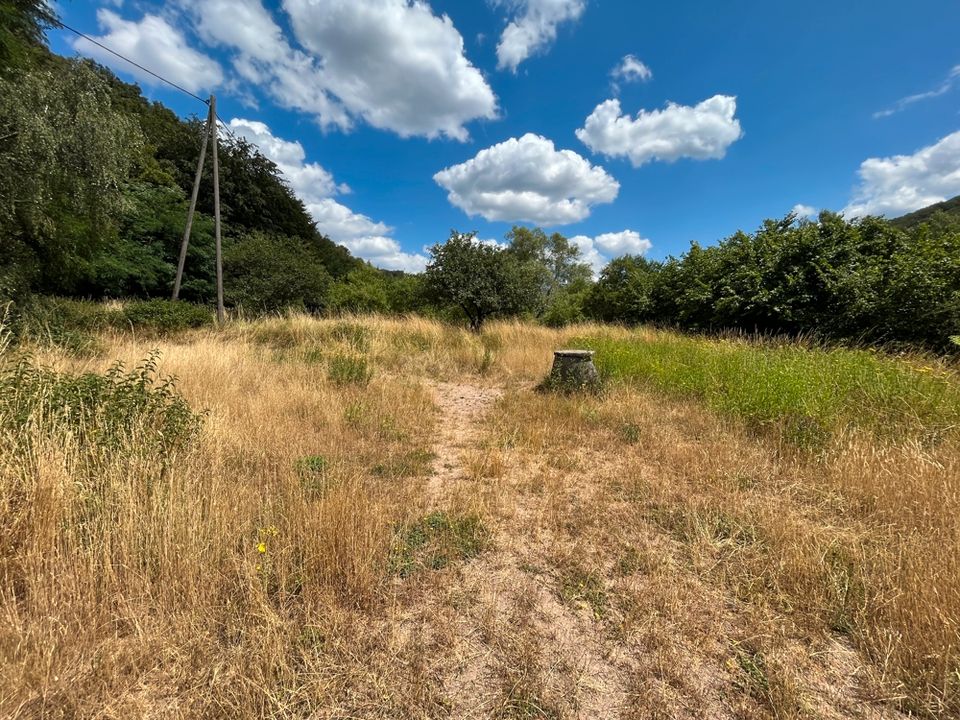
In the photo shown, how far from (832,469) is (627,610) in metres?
2.50

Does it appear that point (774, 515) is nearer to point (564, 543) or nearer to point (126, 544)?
point (564, 543)

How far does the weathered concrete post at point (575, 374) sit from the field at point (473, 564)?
6.00 ft

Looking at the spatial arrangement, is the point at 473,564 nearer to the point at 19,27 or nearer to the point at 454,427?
the point at 454,427

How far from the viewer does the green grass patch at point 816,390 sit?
3.72 m

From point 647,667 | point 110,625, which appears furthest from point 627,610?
point 110,625

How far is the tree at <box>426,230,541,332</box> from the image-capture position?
42.3 feet

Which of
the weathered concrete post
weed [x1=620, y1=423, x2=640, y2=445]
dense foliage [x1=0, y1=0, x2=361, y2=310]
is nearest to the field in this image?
weed [x1=620, y1=423, x2=640, y2=445]

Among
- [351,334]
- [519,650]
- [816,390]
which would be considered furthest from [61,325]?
[816,390]

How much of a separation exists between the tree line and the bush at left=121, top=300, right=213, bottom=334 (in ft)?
5.40

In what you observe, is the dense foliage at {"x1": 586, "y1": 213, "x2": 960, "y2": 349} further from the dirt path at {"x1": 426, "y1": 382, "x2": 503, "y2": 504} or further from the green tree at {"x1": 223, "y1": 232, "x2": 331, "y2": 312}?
the green tree at {"x1": 223, "y1": 232, "x2": 331, "y2": 312}

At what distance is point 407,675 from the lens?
1507 millimetres

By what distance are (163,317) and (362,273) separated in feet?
37.7

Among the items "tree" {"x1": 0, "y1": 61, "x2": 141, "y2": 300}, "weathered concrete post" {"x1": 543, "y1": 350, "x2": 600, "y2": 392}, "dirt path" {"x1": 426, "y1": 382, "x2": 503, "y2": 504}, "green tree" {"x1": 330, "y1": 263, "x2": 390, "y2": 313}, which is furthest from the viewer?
"green tree" {"x1": 330, "y1": 263, "x2": 390, "y2": 313}

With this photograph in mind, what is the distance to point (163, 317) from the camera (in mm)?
9992
